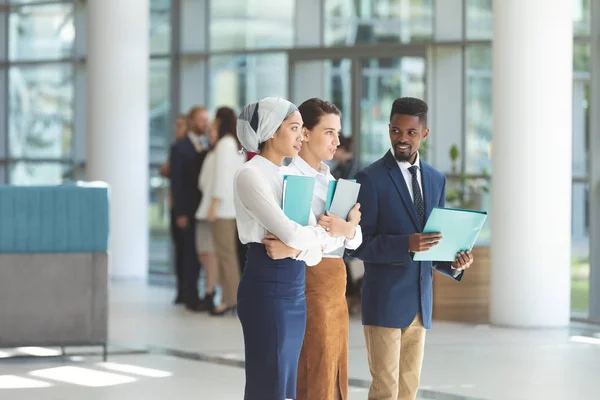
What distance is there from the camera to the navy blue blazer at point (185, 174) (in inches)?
431

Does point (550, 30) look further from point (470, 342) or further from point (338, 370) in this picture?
point (338, 370)

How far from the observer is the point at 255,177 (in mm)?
4094

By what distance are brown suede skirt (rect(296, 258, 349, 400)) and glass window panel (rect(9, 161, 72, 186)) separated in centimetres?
1368

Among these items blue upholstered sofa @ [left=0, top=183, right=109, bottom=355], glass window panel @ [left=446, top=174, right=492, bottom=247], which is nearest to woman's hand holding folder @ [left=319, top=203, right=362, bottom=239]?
blue upholstered sofa @ [left=0, top=183, right=109, bottom=355]

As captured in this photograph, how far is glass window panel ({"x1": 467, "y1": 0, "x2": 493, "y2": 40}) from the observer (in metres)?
13.6


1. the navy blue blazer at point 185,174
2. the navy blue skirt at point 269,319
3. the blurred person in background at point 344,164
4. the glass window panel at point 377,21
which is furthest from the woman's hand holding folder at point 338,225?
the glass window panel at point 377,21

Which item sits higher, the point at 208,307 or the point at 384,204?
the point at 384,204

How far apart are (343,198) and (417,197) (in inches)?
25.1

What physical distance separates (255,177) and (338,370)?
1044 millimetres

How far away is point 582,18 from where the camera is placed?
1248cm

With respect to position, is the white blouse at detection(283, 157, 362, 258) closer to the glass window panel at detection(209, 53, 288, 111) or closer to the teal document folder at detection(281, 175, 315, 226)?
the teal document folder at detection(281, 175, 315, 226)

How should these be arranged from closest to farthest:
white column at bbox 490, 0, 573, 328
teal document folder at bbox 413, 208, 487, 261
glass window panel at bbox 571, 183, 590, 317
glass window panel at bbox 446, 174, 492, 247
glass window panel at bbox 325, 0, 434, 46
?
teal document folder at bbox 413, 208, 487, 261 < white column at bbox 490, 0, 573, 328 < glass window panel at bbox 571, 183, 590, 317 < glass window panel at bbox 446, 174, 492, 247 < glass window panel at bbox 325, 0, 434, 46

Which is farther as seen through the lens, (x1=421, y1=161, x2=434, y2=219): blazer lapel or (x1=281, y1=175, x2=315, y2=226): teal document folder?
(x1=421, y1=161, x2=434, y2=219): blazer lapel

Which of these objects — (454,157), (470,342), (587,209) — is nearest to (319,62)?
(454,157)
